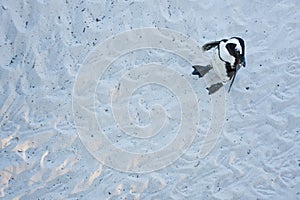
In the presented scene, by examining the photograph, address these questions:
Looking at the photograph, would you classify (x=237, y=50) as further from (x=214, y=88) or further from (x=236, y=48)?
(x=214, y=88)

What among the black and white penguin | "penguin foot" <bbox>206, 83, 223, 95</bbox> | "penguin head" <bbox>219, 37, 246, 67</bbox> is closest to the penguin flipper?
the black and white penguin

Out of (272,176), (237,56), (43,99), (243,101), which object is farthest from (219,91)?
(43,99)

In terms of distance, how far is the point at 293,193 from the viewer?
3.19 metres

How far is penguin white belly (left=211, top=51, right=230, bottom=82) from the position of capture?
321 centimetres

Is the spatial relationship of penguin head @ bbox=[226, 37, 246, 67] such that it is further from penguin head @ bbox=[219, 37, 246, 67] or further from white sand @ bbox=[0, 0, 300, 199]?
white sand @ bbox=[0, 0, 300, 199]

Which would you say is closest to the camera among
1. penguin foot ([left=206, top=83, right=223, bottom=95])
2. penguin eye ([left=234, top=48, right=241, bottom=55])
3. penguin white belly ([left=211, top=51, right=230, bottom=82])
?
penguin eye ([left=234, top=48, right=241, bottom=55])

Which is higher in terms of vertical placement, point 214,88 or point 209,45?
point 209,45

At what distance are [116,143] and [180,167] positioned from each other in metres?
0.44

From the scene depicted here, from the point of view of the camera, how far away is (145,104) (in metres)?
3.37

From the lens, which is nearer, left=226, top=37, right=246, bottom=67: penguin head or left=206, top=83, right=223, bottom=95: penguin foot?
left=226, top=37, right=246, bottom=67: penguin head

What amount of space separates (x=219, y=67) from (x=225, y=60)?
0.44 feet

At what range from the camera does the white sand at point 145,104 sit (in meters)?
3.12

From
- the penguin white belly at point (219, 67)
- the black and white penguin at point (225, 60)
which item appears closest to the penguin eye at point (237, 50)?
the black and white penguin at point (225, 60)

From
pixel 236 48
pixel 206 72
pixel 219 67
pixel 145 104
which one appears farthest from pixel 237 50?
pixel 145 104
